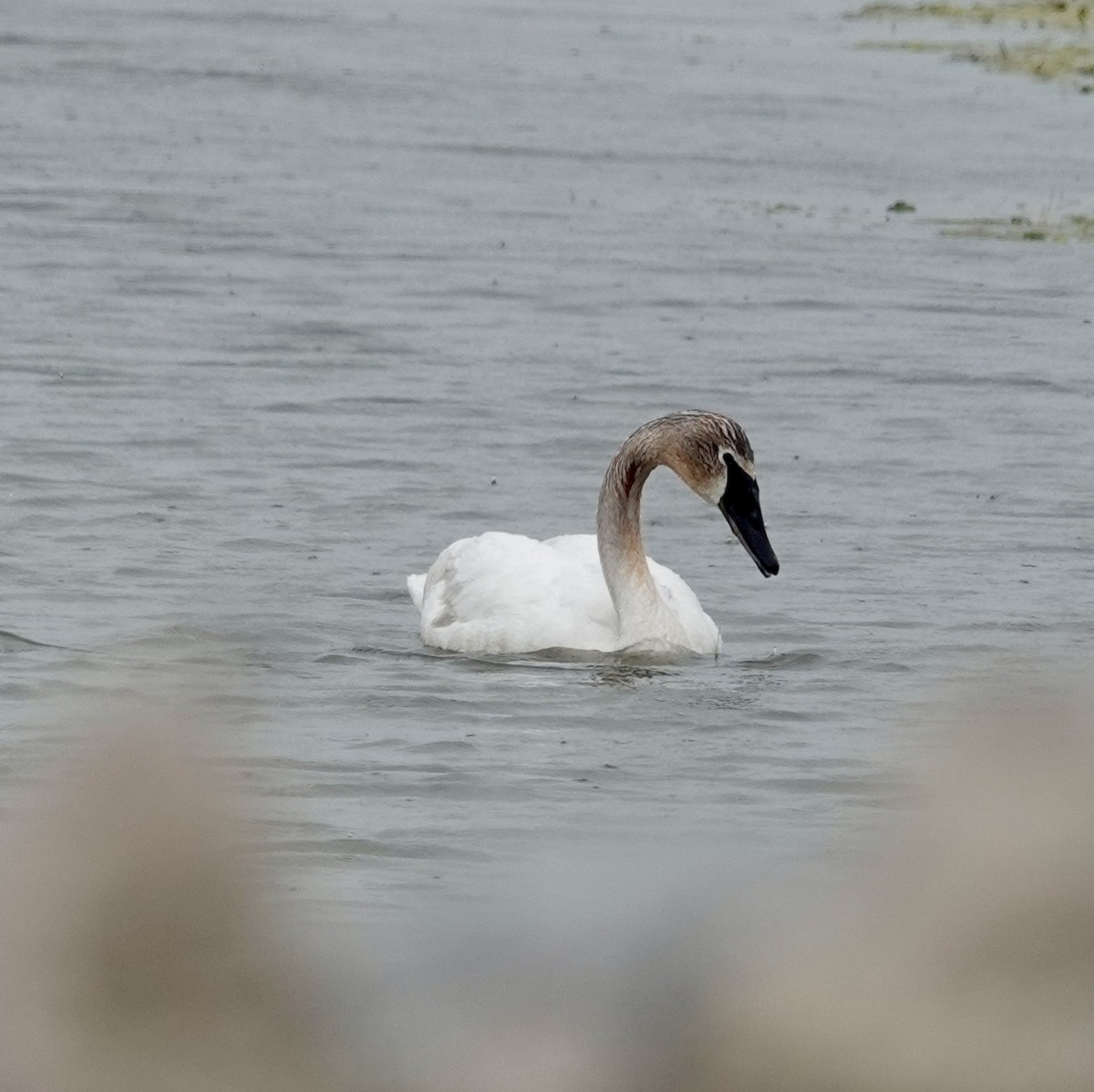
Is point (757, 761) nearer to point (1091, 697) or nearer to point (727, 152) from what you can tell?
point (1091, 697)

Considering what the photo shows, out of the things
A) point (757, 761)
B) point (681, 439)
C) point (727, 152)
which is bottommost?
point (757, 761)

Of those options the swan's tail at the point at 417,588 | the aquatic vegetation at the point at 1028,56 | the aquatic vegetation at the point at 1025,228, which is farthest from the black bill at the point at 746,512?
the aquatic vegetation at the point at 1028,56

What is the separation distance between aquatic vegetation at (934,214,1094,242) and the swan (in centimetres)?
987

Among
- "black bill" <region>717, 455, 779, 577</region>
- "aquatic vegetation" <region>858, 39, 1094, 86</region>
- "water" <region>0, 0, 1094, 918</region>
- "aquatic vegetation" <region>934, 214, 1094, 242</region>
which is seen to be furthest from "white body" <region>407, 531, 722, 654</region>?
"aquatic vegetation" <region>858, 39, 1094, 86</region>

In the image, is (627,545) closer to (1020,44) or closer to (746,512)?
(746,512)

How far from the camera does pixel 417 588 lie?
995 cm

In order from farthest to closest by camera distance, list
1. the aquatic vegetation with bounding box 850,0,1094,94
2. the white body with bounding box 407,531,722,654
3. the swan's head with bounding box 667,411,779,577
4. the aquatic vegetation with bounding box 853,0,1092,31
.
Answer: the aquatic vegetation with bounding box 853,0,1092,31
the aquatic vegetation with bounding box 850,0,1094,94
the swan's head with bounding box 667,411,779,577
the white body with bounding box 407,531,722,654

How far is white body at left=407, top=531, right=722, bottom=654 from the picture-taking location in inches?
367

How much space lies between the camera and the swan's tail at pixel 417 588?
984cm

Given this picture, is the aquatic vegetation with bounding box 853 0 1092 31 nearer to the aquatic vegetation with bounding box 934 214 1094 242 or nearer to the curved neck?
the aquatic vegetation with bounding box 934 214 1094 242

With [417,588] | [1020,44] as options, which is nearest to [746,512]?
[417,588]

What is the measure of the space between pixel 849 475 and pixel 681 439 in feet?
7.68

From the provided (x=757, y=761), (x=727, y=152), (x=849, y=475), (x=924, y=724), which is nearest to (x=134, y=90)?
(x=727, y=152)

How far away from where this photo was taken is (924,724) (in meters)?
1.08
